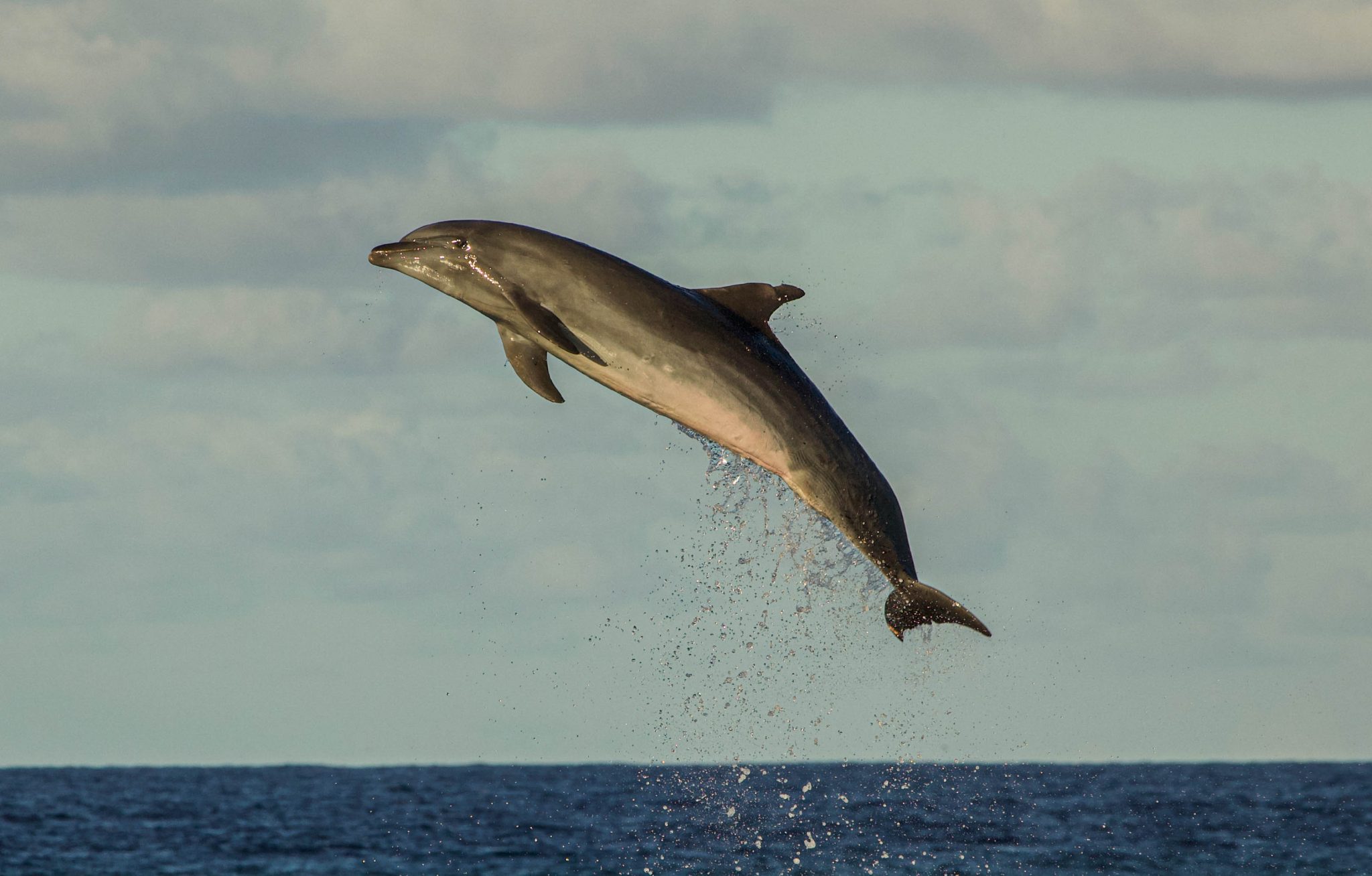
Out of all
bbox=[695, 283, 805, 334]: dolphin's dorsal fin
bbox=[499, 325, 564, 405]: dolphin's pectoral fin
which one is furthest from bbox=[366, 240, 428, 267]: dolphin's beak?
bbox=[695, 283, 805, 334]: dolphin's dorsal fin

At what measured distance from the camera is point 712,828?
226ft

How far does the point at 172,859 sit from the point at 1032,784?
198 feet

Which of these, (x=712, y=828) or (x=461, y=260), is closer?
(x=461, y=260)

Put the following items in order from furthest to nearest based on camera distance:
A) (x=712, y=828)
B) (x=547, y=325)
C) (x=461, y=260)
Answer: (x=712, y=828)
(x=461, y=260)
(x=547, y=325)

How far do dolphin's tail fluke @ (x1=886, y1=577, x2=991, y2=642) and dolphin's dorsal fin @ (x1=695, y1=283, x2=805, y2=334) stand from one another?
7.25 feet

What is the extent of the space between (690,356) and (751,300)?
924 millimetres

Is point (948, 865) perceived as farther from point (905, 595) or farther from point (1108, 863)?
point (905, 595)

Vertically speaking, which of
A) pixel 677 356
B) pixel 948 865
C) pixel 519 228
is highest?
pixel 519 228

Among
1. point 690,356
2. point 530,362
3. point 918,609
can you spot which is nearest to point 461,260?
point 530,362

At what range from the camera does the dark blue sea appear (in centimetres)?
5297

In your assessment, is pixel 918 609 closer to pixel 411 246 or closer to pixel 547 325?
pixel 547 325

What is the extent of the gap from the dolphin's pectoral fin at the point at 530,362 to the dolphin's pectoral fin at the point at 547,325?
1.60 feet

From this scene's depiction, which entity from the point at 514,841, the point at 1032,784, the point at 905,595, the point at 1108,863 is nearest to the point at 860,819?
the point at 514,841

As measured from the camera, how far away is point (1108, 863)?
52000 millimetres
